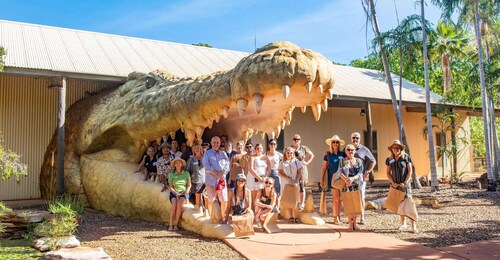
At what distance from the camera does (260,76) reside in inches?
150

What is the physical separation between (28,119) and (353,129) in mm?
10267

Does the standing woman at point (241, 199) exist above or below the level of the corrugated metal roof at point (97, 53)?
below

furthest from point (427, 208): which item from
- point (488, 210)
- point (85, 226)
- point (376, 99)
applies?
point (85, 226)

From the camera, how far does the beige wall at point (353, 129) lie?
43.8 ft

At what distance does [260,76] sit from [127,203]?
3.12m

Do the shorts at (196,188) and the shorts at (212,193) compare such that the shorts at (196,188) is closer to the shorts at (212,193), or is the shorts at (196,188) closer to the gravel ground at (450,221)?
the shorts at (212,193)

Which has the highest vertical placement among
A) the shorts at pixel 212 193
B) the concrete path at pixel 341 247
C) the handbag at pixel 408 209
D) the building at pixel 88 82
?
the building at pixel 88 82

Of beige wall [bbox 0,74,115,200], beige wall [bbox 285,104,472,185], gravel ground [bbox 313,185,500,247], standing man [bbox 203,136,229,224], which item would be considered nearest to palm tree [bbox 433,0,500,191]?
gravel ground [bbox 313,185,500,247]

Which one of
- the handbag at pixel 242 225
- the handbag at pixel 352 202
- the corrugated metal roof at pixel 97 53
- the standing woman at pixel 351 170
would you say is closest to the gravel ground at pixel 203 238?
the handbag at pixel 242 225

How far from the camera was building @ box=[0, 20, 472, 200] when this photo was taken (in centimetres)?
820

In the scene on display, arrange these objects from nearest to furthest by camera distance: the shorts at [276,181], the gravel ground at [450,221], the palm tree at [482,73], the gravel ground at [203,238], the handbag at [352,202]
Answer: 1. the gravel ground at [203,238]
2. the gravel ground at [450,221]
3. the handbag at [352,202]
4. the shorts at [276,181]
5. the palm tree at [482,73]

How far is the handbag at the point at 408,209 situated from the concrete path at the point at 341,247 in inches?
22.0

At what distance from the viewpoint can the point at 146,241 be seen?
15.3 feet

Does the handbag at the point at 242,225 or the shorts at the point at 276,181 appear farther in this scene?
the shorts at the point at 276,181
